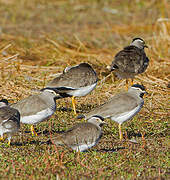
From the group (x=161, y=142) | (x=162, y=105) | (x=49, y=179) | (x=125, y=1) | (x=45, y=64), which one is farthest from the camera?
(x=125, y=1)

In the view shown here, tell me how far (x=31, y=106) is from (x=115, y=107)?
1263mm

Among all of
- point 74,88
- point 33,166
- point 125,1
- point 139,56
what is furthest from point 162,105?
point 125,1

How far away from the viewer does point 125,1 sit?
20.0 m

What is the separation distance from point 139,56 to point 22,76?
2.84 meters

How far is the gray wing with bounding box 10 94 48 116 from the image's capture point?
686 cm

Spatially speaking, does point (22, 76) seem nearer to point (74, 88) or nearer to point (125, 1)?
point (74, 88)

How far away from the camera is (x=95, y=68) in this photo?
1114 centimetres

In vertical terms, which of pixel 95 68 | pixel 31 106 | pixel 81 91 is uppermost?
pixel 31 106

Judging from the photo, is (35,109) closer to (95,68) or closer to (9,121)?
(9,121)

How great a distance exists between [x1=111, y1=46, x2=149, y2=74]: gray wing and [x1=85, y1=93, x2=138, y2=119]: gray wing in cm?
203

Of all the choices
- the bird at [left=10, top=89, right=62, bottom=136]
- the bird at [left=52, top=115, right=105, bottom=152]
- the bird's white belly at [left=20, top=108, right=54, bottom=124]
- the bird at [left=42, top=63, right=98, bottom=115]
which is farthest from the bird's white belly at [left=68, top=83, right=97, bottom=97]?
the bird at [left=52, top=115, right=105, bottom=152]

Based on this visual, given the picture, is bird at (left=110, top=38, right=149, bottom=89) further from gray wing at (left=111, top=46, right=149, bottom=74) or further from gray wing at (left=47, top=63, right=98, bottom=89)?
gray wing at (left=47, top=63, right=98, bottom=89)

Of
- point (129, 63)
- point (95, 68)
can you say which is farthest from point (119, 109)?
point (95, 68)

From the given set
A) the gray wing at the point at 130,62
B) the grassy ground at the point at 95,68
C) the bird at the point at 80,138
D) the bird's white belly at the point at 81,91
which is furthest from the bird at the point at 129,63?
the bird at the point at 80,138
